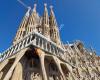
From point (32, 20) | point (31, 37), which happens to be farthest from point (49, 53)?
point (32, 20)

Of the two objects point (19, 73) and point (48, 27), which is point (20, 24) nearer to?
point (48, 27)

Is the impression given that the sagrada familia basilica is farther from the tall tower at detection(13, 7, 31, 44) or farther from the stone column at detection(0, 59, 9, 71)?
the tall tower at detection(13, 7, 31, 44)

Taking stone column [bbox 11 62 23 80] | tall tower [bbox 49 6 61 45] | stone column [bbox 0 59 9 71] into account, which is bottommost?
stone column [bbox 11 62 23 80]

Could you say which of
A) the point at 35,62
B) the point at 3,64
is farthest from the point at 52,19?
the point at 3,64

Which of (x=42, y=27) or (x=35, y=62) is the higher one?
(x=42, y=27)

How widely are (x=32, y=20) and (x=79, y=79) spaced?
47.7 ft

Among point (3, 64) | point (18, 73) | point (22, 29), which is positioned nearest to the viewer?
point (18, 73)

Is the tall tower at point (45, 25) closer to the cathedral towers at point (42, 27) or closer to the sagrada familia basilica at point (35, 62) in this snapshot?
the cathedral towers at point (42, 27)

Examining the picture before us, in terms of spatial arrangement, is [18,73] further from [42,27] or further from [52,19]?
[52,19]

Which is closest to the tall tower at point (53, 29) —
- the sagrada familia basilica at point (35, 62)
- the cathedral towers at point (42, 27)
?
the cathedral towers at point (42, 27)

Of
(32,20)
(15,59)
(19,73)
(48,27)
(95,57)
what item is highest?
(32,20)

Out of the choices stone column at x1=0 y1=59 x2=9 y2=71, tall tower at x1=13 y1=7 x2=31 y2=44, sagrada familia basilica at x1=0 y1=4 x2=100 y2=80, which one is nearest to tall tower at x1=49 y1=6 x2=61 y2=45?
tall tower at x1=13 y1=7 x2=31 y2=44

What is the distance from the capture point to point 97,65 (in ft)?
91.5

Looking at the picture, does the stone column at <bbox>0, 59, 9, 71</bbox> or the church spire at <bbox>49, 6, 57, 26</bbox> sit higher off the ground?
the church spire at <bbox>49, 6, 57, 26</bbox>
